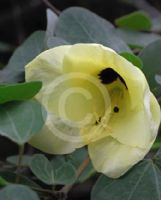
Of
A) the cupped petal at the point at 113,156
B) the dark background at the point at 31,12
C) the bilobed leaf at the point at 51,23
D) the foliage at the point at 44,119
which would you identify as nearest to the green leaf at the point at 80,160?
the foliage at the point at 44,119

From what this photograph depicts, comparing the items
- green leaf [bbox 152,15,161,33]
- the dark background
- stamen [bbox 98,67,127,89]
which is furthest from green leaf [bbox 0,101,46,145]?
the dark background

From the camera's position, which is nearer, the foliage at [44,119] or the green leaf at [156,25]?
the foliage at [44,119]

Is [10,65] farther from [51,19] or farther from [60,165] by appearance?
[60,165]

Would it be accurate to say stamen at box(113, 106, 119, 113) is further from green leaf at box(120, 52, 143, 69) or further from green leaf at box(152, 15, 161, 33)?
green leaf at box(152, 15, 161, 33)

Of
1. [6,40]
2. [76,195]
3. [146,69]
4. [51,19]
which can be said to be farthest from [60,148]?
[6,40]

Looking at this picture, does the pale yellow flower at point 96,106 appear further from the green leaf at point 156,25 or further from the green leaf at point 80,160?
the green leaf at point 156,25
